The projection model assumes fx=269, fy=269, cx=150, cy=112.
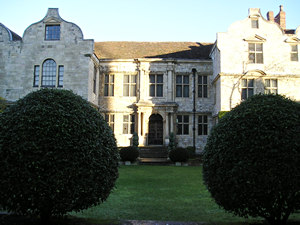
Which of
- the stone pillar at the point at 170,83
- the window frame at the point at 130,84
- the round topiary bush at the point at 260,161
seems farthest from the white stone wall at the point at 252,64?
the round topiary bush at the point at 260,161

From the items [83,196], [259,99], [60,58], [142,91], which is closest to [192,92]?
[142,91]

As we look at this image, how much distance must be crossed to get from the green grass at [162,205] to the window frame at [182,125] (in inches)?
480

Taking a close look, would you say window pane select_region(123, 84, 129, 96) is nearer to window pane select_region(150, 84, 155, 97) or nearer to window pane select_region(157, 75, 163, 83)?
window pane select_region(150, 84, 155, 97)

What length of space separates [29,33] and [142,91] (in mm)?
9900

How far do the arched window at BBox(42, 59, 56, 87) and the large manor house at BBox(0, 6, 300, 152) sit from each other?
0.07 metres

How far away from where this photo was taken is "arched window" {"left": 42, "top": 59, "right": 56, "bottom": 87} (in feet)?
66.6

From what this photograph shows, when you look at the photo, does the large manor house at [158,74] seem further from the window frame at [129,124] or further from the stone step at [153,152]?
the stone step at [153,152]

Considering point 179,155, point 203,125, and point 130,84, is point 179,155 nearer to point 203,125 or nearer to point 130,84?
point 203,125

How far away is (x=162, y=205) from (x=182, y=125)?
16.1 metres

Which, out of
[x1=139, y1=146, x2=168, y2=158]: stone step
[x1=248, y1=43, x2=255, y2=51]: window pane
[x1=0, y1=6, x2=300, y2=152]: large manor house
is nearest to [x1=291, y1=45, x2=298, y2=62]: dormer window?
[x1=0, y1=6, x2=300, y2=152]: large manor house

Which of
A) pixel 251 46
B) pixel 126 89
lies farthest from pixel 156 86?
pixel 251 46

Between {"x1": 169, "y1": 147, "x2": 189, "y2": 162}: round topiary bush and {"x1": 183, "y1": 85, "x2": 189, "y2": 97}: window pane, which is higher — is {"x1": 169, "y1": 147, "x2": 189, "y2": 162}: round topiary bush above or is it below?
below

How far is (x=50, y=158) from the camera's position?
14.6ft

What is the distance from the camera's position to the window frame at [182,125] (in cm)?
2323
